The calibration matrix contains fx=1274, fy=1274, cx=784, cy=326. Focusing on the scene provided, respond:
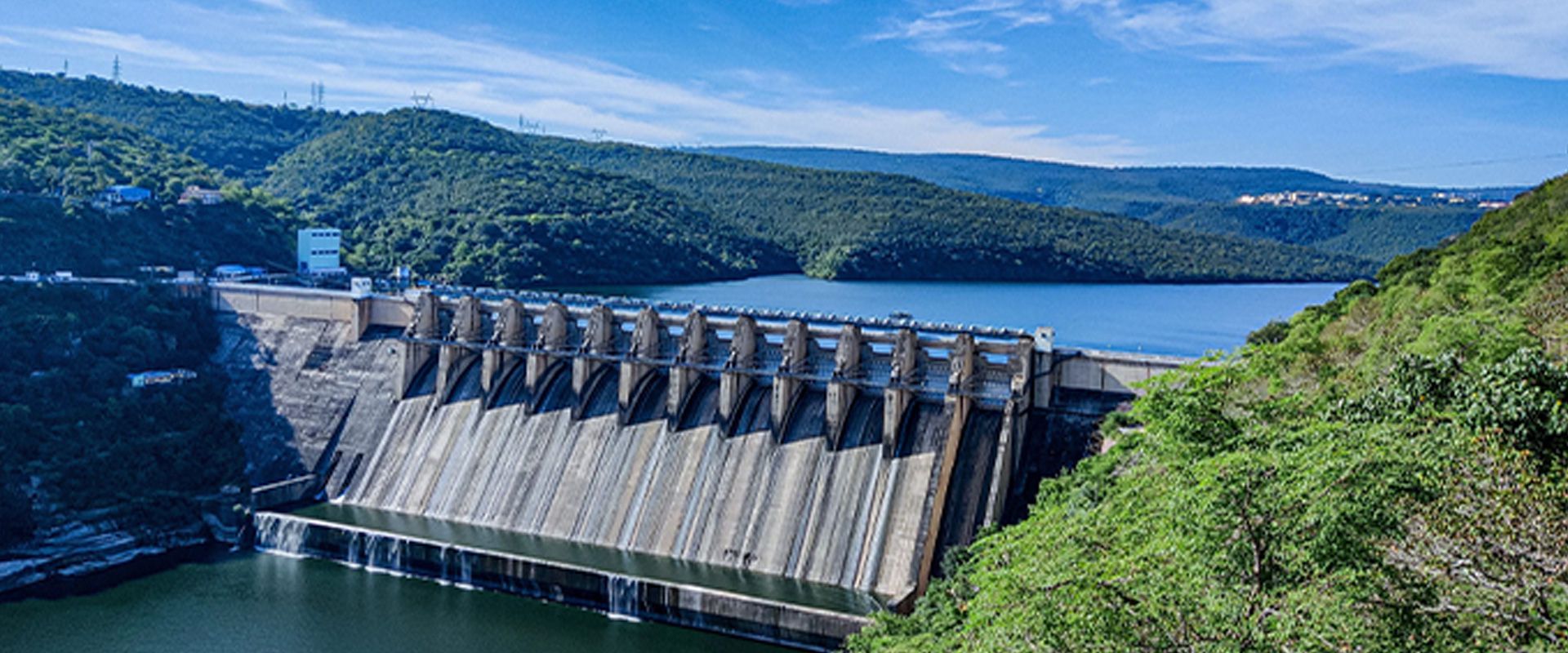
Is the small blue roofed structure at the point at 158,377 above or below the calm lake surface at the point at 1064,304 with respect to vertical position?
below

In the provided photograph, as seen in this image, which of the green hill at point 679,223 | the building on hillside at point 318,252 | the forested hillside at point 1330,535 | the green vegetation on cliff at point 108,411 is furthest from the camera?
the green hill at point 679,223

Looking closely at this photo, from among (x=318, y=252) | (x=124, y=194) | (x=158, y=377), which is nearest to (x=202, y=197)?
(x=124, y=194)

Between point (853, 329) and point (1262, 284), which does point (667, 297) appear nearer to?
point (853, 329)

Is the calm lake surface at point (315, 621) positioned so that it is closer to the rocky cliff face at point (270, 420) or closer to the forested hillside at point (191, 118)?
the rocky cliff face at point (270, 420)

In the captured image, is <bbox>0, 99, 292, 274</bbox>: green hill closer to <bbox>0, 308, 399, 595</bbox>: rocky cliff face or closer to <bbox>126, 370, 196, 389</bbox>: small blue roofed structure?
<bbox>0, 308, 399, 595</bbox>: rocky cliff face

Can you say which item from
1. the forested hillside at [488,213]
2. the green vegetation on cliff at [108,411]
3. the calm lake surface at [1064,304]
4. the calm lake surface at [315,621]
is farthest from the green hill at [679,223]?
the calm lake surface at [315,621]

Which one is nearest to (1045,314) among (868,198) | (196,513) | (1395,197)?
(868,198)
